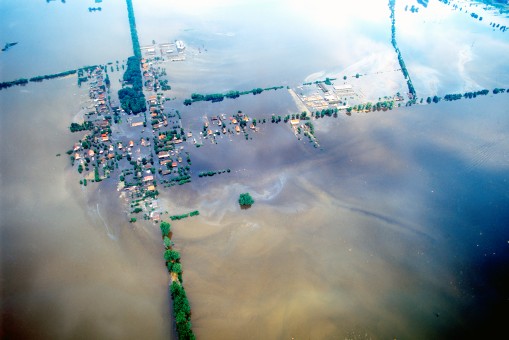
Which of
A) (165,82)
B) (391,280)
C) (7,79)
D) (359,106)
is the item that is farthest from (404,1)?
(7,79)

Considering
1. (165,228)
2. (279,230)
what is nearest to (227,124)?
(279,230)

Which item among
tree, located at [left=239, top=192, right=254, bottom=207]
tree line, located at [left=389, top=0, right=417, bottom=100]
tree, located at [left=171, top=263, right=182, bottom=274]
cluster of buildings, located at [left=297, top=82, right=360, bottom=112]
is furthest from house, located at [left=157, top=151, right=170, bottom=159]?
tree line, located at [left=389, top=0, right=417, bottom=100]

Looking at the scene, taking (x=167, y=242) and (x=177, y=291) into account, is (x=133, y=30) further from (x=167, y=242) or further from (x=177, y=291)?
(x=177, y=291)

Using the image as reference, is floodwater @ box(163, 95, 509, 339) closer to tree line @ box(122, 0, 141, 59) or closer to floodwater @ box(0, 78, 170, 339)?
floodwater @ box(0, 78, 170, 339)

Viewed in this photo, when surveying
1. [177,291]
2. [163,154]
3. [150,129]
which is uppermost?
[150,129]

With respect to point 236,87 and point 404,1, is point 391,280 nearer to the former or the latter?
point 236,87

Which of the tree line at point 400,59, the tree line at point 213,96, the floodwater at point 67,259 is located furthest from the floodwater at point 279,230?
the tree line at point 400,59
